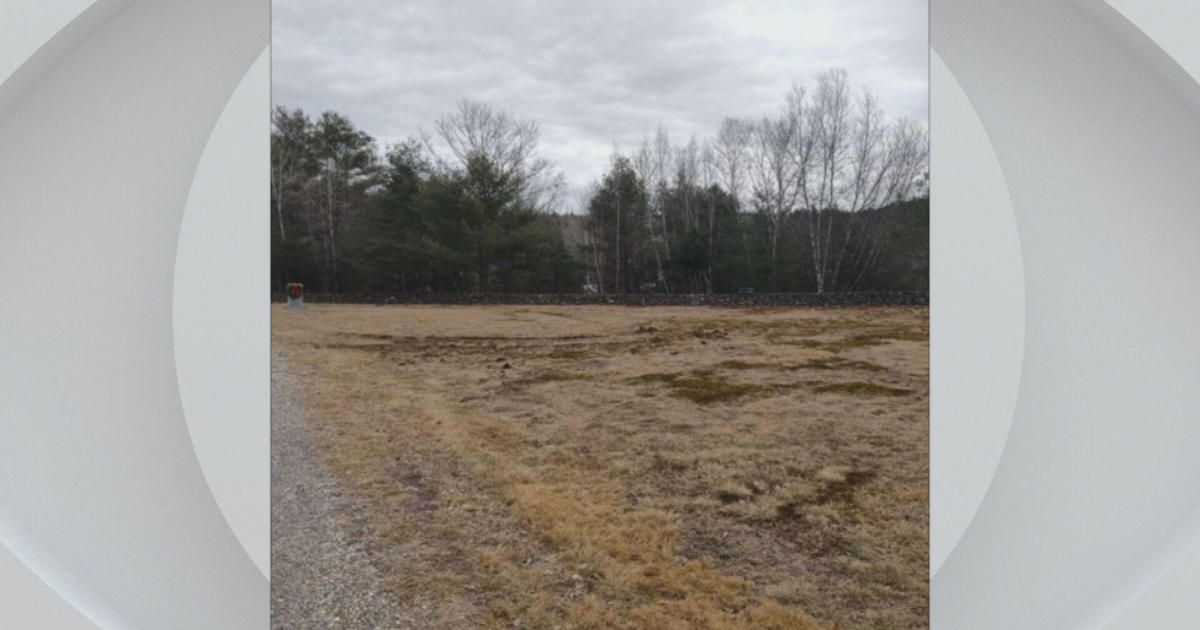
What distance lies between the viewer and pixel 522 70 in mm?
2809

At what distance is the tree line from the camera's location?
2777mm

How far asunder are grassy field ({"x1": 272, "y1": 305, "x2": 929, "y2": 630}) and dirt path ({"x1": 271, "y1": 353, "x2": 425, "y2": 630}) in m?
0.07

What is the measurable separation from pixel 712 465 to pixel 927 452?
0.83m

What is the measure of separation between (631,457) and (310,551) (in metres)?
1.29

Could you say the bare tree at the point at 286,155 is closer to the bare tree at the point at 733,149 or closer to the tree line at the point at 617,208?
the tree line at the point at 617,208

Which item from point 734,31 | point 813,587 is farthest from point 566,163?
point 813,587

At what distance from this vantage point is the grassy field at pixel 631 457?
107 inches

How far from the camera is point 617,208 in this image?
294cm

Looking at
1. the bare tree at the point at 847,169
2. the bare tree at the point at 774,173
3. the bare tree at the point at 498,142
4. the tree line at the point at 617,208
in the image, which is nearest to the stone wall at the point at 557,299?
the tree line at the point at 617,208

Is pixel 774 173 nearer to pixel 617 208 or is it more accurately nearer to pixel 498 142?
pixel 617 208

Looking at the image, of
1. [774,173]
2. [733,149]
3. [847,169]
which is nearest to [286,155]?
[733,149]
